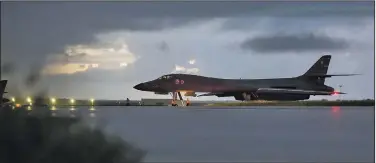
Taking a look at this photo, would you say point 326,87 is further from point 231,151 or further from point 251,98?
point 231,151

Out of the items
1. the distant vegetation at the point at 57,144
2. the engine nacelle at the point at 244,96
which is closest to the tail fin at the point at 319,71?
the engine nacelle at the point at 244,96

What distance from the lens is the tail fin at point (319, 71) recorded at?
271ft

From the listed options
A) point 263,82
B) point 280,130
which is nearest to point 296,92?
point 263,82

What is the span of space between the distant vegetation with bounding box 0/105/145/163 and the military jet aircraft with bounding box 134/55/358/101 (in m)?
49.4

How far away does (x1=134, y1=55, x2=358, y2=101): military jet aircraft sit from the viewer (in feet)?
229

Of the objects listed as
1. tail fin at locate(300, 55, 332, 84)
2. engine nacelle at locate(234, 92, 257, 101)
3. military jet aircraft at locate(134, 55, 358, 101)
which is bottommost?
engine nacelle at locate(234, 92, 257, 101)

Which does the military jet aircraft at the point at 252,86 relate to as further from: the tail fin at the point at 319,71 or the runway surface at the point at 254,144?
the runway surface at the point at 254,144

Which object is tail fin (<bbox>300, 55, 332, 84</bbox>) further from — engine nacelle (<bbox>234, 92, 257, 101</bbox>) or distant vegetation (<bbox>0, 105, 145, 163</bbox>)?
distant vegetation (<bbox>0, 105, 145, 163</bbox>)

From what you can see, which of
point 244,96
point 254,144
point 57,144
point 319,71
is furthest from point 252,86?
point 57,144

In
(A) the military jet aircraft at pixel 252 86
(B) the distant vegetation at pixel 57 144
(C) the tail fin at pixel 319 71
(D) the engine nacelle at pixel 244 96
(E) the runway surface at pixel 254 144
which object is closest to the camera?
(B) the distant vegetation at pixel 57 144

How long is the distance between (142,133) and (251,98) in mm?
59480

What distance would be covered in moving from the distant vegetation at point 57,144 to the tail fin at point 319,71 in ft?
216

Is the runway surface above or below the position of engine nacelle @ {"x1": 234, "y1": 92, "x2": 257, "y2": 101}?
below

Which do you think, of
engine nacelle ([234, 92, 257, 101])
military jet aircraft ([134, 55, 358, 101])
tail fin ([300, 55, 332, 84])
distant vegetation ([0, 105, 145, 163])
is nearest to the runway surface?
distant vegetation ([0, 105, 145, 163])
